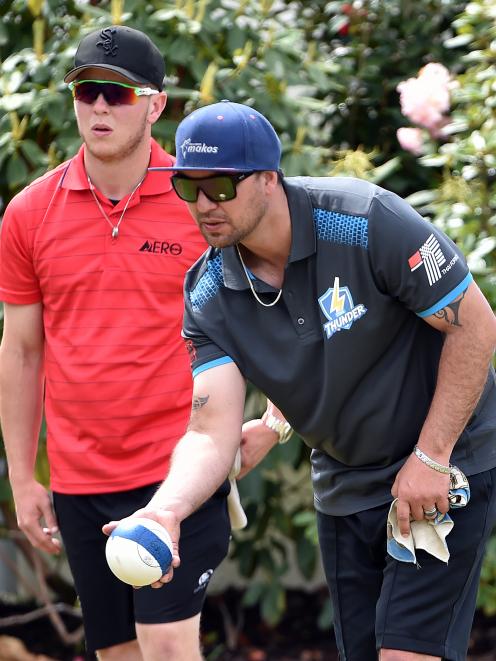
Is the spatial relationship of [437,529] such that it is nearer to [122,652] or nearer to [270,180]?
[270,180]

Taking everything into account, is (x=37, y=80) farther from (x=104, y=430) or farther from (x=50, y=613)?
(x=50, y=613)

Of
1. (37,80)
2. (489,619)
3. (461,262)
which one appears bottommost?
(489,619)

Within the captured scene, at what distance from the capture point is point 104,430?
4.12 meters

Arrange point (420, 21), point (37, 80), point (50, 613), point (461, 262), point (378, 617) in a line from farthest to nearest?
point (420, 21)
point (50, 613)
point (37, 80)
point (378, 617)
point (461, 262)

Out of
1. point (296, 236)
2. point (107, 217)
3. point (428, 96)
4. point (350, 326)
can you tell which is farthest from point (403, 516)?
point (428, 96)

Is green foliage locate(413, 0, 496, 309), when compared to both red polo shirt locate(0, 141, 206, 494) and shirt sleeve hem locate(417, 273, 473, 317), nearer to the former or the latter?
red polo shirt locate(0, 141, 206, 494)

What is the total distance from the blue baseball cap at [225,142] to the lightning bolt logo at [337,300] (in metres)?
0.35

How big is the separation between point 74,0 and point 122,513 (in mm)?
2576

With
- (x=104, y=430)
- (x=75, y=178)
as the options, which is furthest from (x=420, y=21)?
(x=104, y=430)

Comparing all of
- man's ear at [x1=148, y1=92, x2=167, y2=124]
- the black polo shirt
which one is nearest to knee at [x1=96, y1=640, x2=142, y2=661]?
the black polo shirt

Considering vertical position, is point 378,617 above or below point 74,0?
below

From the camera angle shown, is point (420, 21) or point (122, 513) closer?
point (122, 513)

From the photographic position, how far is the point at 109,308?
4.05 meters

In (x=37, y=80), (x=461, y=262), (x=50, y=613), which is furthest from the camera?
(x=50, y=613)
